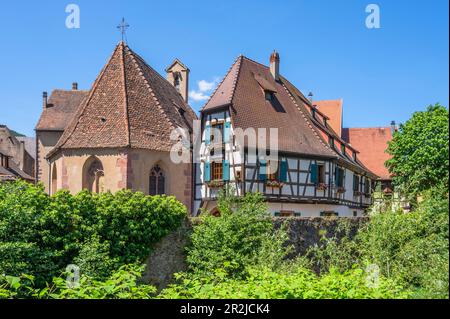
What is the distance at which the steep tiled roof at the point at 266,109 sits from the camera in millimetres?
22594

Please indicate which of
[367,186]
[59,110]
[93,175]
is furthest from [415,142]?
[59,110]

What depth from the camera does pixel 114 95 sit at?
21.4m

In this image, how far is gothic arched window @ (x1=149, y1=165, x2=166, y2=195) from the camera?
21359 millimetres

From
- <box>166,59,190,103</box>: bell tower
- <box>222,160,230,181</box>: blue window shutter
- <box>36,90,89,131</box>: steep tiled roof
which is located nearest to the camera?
<box>222,160,230,181</box>: blue window shutter

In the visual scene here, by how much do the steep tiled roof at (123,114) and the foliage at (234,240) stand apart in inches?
253

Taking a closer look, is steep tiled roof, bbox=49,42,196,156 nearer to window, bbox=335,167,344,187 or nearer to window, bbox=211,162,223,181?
window, bbox=211,162,223,181

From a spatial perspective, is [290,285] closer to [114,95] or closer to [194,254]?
[194,254]

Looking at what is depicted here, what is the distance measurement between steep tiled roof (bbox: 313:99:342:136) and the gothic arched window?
14.2m

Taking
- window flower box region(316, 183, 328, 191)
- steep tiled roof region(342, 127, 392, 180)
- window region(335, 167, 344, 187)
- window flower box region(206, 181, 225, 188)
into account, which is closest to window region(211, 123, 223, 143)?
window flower box region(206, 181, 225, 188)

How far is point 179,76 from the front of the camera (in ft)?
107

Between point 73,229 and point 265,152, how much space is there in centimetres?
A: 1057

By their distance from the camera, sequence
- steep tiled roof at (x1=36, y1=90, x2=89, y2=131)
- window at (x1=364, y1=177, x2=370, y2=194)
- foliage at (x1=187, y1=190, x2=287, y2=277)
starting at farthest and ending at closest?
1. steep tiled roof at (x1=36, y1=90, x2=89, y2=131)
2. window at (x1=364, y1=177, x2=370, y2=194)
3. foliage at (x1=187, y1=190, x2=287, y2=277)

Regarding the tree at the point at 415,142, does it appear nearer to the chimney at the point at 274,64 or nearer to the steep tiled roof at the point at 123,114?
the chimney at the point at 274,64

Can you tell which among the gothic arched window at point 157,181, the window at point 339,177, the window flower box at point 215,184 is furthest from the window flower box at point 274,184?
the window at point 339,177
